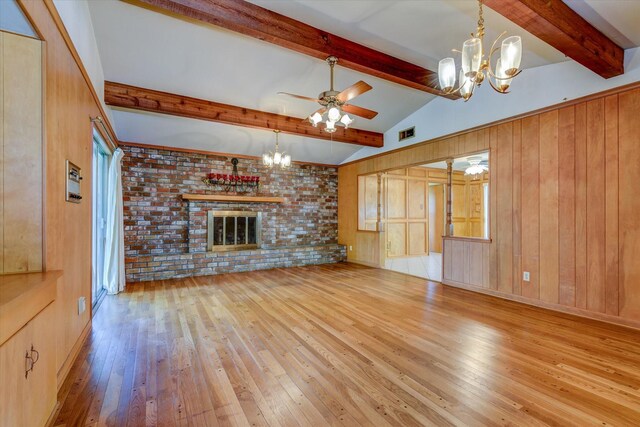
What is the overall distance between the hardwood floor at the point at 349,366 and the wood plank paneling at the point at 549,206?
0.37 meters

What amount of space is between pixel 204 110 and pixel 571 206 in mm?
5123

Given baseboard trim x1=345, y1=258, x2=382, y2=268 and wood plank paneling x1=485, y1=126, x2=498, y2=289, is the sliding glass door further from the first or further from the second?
wood plank paneling x1=485, y1=126, x2=498, y2=289

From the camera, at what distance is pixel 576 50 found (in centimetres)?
270

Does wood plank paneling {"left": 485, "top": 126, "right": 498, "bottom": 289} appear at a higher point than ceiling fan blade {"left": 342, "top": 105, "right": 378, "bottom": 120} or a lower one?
lower

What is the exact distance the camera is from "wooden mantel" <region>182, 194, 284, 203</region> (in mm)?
5946

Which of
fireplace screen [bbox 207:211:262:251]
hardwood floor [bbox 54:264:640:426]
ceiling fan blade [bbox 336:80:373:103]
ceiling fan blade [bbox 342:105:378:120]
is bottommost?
hardwood floor [bbox 54:264:640:426]

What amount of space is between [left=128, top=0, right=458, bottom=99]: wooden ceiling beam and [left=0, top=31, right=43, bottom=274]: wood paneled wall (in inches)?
43.5

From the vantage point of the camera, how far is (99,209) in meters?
4.30

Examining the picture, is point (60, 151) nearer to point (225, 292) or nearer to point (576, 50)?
point (225, 292)

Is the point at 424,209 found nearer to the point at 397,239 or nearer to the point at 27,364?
the point at 397,239

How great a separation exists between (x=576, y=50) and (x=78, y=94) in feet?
14.9

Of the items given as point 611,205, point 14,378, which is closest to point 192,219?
point 14,378

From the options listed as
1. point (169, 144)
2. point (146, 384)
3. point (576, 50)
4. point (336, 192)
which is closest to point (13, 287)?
point (146, 384)

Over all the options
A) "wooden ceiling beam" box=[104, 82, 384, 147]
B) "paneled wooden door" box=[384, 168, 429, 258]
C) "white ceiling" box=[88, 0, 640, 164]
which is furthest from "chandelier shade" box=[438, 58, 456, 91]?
"paneled wooden door" box=[384, 168, 429, 258]
